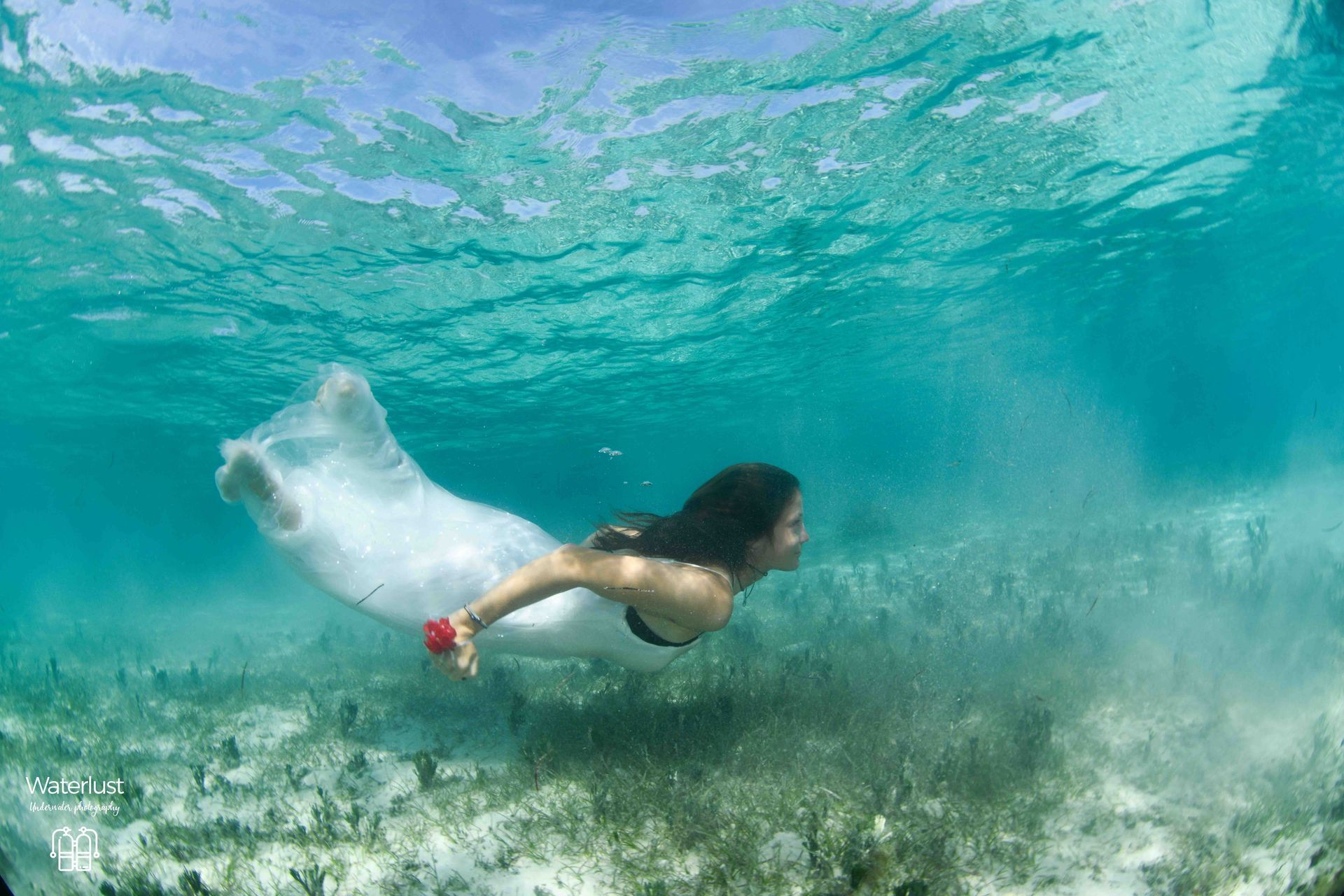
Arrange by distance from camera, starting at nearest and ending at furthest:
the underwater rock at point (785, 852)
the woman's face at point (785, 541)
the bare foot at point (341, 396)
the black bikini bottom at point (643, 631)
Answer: the underwater rock at point (785, 852)
the woman's face at point (785, 541)
the black bikini bottom at point (643, 631)
the bare foot at point (341, 396)

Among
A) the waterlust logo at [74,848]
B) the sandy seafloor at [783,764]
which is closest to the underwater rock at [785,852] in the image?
the sandy seafloor at [783,764]

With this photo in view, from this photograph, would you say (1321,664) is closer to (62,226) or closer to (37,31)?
(37,31)

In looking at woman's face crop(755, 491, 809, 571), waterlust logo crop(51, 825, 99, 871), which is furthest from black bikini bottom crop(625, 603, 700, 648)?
waterlust logo crop(51, 825, 99, 871)

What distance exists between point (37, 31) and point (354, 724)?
370 inches

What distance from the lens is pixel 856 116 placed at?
10539mm

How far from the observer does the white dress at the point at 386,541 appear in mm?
4750

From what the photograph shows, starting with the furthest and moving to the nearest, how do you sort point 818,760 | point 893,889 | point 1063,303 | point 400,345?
point 1063,303, point 400,345, point 818,760, point 893,889

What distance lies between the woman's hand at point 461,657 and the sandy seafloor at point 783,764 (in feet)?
4.99

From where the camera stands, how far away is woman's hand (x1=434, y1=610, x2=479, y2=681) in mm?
3098

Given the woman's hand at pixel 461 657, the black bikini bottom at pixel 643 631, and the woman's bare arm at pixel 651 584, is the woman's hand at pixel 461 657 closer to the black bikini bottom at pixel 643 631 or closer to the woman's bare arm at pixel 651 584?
the woman's bare arm at pixel 651 584

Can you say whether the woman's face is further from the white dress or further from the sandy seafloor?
the sandy seafloor

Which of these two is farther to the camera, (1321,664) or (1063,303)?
(1063,303)

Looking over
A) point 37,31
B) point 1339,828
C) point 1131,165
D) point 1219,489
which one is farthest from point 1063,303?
point 37,31

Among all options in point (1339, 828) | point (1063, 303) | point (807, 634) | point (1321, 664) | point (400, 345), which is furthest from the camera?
point (1063, 303)
